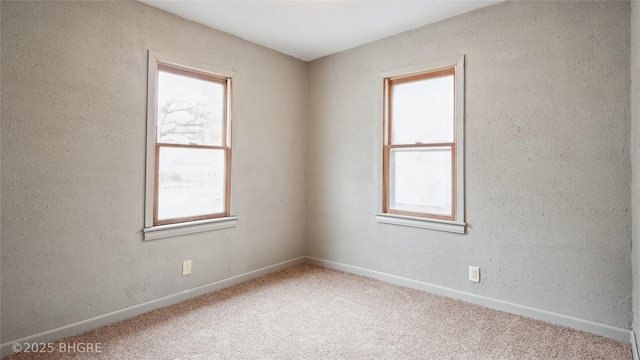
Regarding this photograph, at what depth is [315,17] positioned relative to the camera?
3.14 m

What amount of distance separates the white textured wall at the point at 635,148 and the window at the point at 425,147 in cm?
113

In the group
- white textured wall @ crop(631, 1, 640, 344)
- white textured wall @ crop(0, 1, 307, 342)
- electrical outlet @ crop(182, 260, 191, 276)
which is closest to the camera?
white textured wall @ crop(631, 1, 640, 344)

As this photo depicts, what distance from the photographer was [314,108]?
4.26 meters

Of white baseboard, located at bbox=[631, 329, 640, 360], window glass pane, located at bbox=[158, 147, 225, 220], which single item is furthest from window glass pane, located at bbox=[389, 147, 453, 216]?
window glass pane, located at bbox=[158, 147, 225, 220]

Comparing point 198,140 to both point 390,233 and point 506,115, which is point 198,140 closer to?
point 390,233

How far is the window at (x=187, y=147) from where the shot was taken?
9.65ft

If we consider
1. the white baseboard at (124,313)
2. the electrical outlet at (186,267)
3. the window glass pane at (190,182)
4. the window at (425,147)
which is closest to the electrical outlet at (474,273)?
the window at (425,147)

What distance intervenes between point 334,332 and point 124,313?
1.67 metres

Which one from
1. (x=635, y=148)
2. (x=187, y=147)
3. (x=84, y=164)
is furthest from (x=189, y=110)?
(x=635, y=148)

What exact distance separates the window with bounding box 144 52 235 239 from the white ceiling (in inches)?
17.7

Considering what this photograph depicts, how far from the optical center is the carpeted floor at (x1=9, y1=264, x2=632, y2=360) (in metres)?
2.23

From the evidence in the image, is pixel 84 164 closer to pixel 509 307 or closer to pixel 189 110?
pixel 189 110

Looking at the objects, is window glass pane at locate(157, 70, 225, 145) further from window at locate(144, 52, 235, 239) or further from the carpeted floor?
the carpeted floor

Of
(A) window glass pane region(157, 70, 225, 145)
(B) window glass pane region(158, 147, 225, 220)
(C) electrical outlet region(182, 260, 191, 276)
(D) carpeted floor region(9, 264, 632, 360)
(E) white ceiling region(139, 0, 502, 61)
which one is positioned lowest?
(D) carpeted floor region(9, 264, 632, 360)
